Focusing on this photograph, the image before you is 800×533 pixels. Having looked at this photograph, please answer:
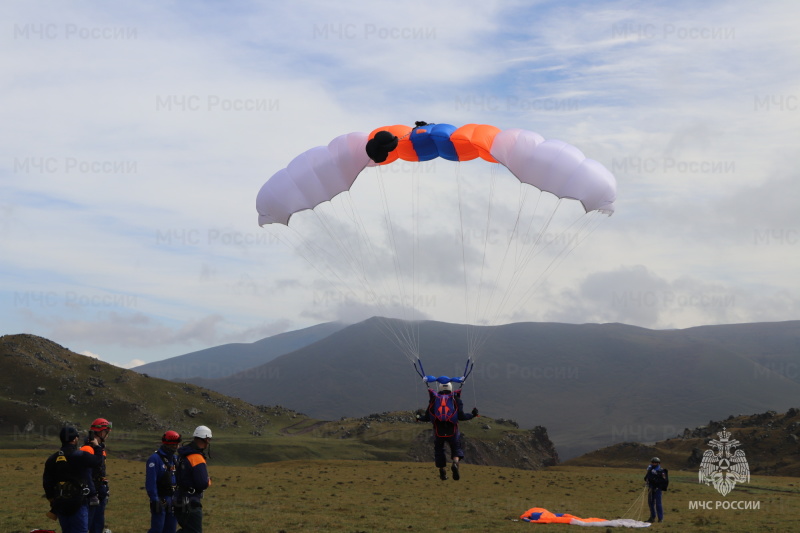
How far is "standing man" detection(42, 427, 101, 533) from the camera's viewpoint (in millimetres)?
13086

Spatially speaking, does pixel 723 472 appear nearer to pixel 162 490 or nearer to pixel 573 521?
pixel 573 521

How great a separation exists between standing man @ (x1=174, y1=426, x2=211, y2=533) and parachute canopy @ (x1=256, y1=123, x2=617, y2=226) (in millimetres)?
14752

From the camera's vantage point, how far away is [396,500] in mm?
30016

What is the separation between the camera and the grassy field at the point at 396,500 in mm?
22875

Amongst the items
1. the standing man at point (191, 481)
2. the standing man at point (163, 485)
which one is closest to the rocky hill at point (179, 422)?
the standing man at point (163, 485)

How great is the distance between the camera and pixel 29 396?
89.4 meters

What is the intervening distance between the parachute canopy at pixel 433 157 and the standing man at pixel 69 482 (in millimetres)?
14986

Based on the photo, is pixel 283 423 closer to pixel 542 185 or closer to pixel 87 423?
pixel 87 423

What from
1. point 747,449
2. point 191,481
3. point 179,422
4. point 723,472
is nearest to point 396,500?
point 191,481

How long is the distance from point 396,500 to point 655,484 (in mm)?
9884

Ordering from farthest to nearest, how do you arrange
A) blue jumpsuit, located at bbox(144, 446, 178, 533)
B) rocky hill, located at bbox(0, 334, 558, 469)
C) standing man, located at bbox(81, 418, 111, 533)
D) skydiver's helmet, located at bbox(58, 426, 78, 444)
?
1. rocky hill, located at bbox(0, 334, 558, 469)
2. standing man, located at bbox(81, 418, 111, 533)
3. blue jumpsuit, located at bbox(144, 446, 178, 533)
4. skydiver's helmet, located at bbox(58, 426, 78, 444)

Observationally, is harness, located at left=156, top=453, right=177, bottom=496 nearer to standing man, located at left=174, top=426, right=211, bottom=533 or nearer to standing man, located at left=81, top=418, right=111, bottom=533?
standing man, located at left=174, top=426, right=211, bottom=533

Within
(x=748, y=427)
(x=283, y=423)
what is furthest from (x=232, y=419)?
(x=748, y=427)

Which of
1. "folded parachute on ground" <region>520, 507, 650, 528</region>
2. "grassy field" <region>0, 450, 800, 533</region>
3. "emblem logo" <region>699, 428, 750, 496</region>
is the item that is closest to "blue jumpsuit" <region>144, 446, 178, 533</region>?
"grassy field" <region>0, 450, 800, 533</region>
